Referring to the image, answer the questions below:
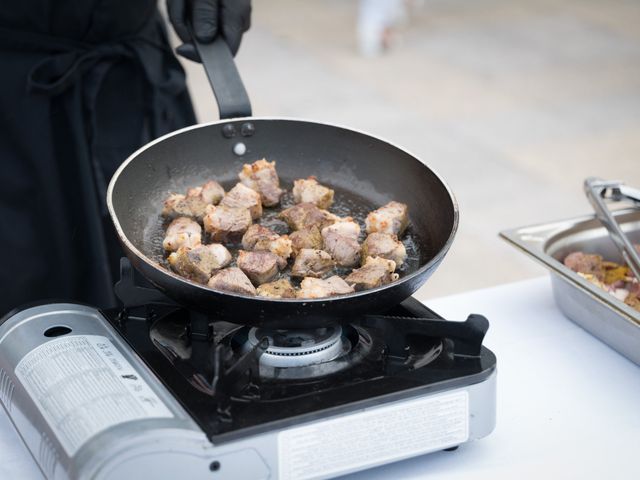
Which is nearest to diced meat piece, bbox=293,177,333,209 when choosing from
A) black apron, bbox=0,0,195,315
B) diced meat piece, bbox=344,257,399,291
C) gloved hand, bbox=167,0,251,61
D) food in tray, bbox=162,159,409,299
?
food in tray, bbox=162,159,409,299

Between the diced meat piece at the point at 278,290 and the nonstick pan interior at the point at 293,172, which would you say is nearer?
the diced meat piece at the point at 278,290

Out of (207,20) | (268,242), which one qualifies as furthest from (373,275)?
(207,20)

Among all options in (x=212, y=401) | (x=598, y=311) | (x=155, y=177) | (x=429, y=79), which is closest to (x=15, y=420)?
(x=212, y=401)

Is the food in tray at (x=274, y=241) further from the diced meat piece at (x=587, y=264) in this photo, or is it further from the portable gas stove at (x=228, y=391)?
the diced meat piece at (x=587, y=264)

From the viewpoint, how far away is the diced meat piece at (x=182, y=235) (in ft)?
4.04

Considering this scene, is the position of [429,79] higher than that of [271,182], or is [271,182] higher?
[271,182]

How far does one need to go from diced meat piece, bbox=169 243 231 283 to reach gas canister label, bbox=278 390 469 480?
0.29 metres

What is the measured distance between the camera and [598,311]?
136 cm

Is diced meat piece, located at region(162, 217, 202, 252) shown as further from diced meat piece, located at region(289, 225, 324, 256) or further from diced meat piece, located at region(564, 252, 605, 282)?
diced meat piece, located at region(564, 252, 605, 282)

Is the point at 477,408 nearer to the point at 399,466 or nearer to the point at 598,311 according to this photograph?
the point at 399,466

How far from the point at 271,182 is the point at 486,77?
160 inches

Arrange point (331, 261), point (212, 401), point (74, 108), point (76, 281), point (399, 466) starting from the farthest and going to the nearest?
point (76, 281)
point (74, 108)
point (331, 261)
point (399, 466)
point (212, 401)

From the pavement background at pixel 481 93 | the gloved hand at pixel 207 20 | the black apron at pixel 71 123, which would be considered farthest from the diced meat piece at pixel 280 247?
the pavement background at pixel 481 93

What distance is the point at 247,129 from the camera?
1.51 meters
